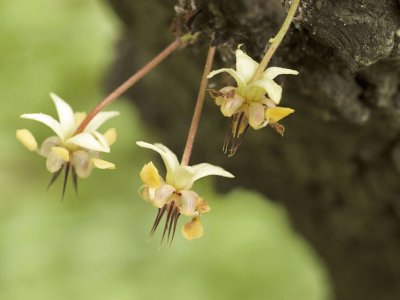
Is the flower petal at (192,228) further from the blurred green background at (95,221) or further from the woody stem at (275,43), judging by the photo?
the blurred green background at (95,221)

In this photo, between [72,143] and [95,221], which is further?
[95,221]

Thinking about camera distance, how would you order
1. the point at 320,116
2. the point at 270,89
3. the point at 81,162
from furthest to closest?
the point at 320,116 → the point at 81,162 → the point at 270,89

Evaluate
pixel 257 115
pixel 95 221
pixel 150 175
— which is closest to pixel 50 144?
pixel 150 175

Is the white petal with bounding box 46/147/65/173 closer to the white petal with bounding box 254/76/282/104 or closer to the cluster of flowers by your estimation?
the cluster of flowers

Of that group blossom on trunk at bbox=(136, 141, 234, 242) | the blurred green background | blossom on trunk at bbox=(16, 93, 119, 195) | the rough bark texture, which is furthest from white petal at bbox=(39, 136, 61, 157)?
the blurred green background

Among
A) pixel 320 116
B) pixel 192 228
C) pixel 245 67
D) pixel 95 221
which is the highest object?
pixel 95 221

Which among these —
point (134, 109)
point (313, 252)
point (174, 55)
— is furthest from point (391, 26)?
point (134, 109)

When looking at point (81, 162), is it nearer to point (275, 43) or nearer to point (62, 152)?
point (62, 152)
